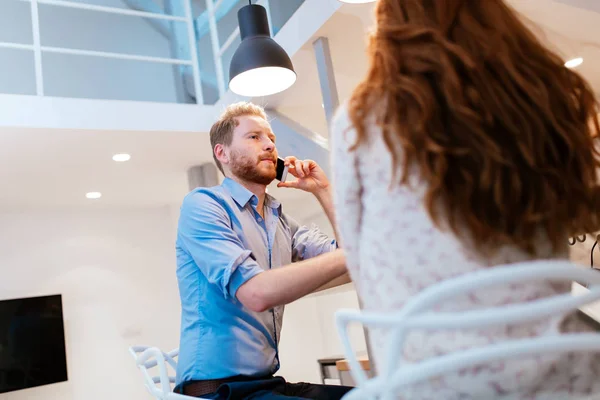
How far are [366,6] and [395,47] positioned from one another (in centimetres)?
241

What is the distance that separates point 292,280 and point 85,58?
195 inches

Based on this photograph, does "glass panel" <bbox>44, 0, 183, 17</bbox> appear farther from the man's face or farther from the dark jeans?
the dark jeans

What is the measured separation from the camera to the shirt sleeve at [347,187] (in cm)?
74

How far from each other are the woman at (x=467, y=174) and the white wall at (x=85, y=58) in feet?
15.9

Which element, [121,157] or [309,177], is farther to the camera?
[121,157]

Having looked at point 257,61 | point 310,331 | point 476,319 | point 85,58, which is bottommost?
point 310,331

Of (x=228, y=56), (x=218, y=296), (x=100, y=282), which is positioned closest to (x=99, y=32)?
(x=228, y=56)

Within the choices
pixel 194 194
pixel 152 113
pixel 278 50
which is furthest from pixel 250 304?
pixel 152 113

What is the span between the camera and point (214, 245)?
52.0 inches

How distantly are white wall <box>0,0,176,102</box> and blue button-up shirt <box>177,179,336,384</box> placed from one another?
406 cm

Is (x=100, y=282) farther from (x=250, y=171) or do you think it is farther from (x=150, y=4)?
(x=250, y=171)

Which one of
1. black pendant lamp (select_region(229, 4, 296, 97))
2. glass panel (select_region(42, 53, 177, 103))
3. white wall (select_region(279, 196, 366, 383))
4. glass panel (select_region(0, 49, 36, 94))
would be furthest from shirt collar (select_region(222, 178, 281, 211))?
white wall (select_region(279, 196, 366, 383))

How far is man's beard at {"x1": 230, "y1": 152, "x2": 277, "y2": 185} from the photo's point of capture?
5.55 ft

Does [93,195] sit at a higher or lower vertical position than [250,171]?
higher
